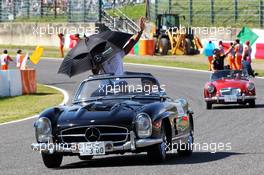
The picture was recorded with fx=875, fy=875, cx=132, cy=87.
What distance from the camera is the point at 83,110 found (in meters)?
12.0

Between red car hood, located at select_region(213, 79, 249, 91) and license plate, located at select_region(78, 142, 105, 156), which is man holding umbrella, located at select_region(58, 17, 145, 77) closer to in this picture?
license plate, located at select_region(78, 142, 105, 156)

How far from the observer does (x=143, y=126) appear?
11531 mm

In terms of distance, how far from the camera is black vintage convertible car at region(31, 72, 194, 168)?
11.4 metres

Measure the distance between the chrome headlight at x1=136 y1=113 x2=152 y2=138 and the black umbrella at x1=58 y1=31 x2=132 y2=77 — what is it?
4.31m

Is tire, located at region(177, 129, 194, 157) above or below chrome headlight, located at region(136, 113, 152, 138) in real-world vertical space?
below

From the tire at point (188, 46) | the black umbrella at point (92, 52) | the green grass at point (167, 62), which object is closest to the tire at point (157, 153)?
the black umbrella at point (92, 52)

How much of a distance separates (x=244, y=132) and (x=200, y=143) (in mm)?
1992

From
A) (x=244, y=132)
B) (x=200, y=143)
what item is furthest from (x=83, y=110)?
(x=244, y=132)

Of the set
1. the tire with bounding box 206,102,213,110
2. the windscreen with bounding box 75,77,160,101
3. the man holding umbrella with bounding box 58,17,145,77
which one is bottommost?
the tire with bounding box 206,102,213,110

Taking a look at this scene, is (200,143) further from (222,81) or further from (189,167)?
(222,81)

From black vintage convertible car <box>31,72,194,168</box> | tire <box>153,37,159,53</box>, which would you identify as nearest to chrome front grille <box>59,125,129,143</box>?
black vintage convertible car <box>31,72,194,168</box>

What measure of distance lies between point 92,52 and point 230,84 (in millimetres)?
7678

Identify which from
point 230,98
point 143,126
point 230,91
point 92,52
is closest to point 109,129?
point 143,126

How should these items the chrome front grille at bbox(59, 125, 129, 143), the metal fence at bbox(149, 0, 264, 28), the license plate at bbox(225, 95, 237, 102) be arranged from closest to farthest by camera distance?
1. the chrome front grille at bbox(59, 125, 129, 143)
2. the license plate at bbox(225, 95, 237, 102)
3. the metal fence at bbox(149, 0, 264, 28)
